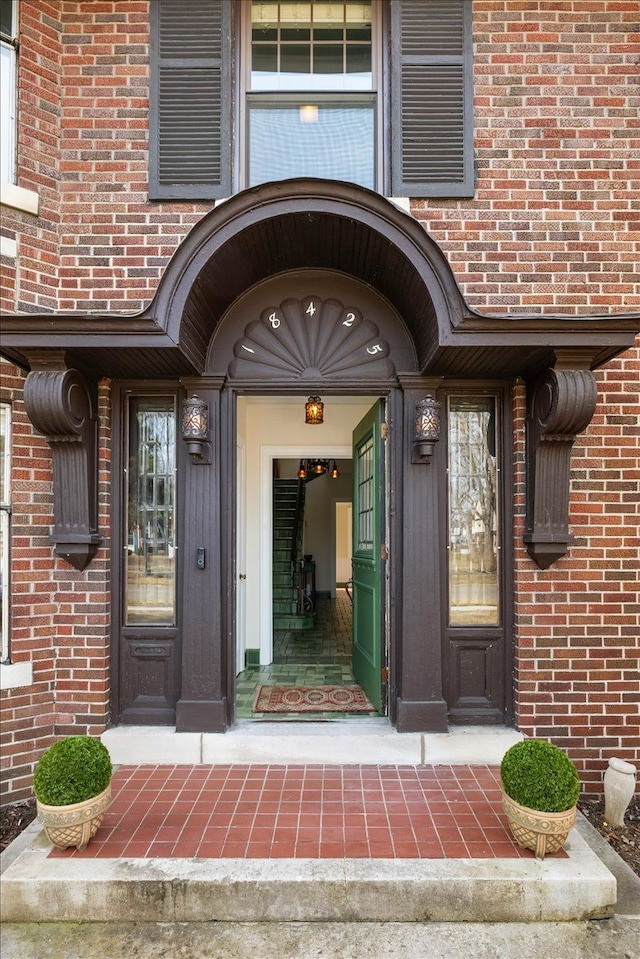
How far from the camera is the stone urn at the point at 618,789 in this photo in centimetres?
330

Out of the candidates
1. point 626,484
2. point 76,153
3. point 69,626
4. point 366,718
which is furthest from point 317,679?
point 76,153

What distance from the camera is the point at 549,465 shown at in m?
3.50

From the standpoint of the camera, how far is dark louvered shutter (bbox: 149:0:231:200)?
3729mm

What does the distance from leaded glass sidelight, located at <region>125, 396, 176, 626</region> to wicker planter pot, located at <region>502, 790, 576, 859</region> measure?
8.11 ft

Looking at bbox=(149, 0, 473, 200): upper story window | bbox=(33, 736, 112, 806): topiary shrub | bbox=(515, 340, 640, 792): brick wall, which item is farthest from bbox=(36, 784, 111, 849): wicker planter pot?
bbox=(149, 0, 473, 200): upper story window

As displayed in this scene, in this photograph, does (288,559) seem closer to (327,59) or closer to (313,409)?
(313,409)

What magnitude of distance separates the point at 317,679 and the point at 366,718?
1349 millimetres

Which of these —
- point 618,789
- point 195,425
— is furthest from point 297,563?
point 618,789

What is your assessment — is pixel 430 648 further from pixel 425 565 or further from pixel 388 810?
pixel 388 810

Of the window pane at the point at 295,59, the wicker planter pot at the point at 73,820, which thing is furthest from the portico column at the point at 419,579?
the window pane at the point at 295,59

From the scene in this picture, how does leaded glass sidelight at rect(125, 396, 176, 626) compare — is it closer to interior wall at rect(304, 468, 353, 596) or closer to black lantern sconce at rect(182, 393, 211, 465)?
black lantern sconce at rect(182, 393, 211, 465)

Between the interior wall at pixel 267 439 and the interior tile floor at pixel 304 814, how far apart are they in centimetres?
255

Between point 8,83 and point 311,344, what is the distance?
2.66 metres

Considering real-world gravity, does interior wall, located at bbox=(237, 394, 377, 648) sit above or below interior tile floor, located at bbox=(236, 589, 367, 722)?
above
